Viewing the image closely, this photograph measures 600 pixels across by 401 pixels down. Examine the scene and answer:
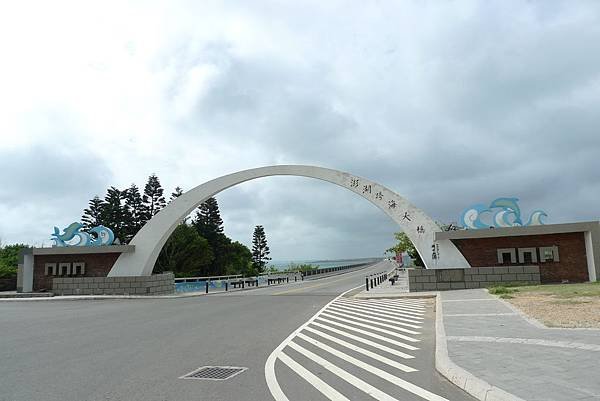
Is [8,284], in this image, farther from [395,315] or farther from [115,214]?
[395,315]

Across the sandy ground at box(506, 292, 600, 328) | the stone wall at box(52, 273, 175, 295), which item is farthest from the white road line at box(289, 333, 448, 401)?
the stone wall at box(52, 273, 175, 295)

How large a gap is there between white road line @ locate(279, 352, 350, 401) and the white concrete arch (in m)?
18.2

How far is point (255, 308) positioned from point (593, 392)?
1460cm

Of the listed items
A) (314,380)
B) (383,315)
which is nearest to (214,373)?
(314,380)

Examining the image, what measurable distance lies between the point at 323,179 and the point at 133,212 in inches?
1668

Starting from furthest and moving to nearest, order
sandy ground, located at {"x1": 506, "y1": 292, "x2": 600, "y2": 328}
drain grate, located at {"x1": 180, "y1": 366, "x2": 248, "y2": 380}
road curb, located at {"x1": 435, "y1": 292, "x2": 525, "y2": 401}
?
sandy ground, located at {"x1": 506, "y1": 292, "x2": 600, "y2": 328} < drain grate, located at {"x1": 180, "y1": 366, "x2": 248, "y2": 380} < road curb, located at {"x1": 435, "y1": 292, "x2": 525, "y2": 401}

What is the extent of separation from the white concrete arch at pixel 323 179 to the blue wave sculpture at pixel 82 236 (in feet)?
5.63

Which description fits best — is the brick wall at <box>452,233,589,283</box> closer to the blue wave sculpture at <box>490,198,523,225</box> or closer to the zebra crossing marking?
the blue wave sculpture at <box>490,198,523,225</box>

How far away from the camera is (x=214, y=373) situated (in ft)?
24.0

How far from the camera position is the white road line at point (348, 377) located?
231 inches

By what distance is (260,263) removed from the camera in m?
83.1

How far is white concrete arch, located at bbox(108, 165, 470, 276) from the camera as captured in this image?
82.2 feet

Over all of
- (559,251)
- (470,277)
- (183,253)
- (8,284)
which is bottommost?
(8,284)

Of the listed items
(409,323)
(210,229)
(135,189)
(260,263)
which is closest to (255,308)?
(409,323)
